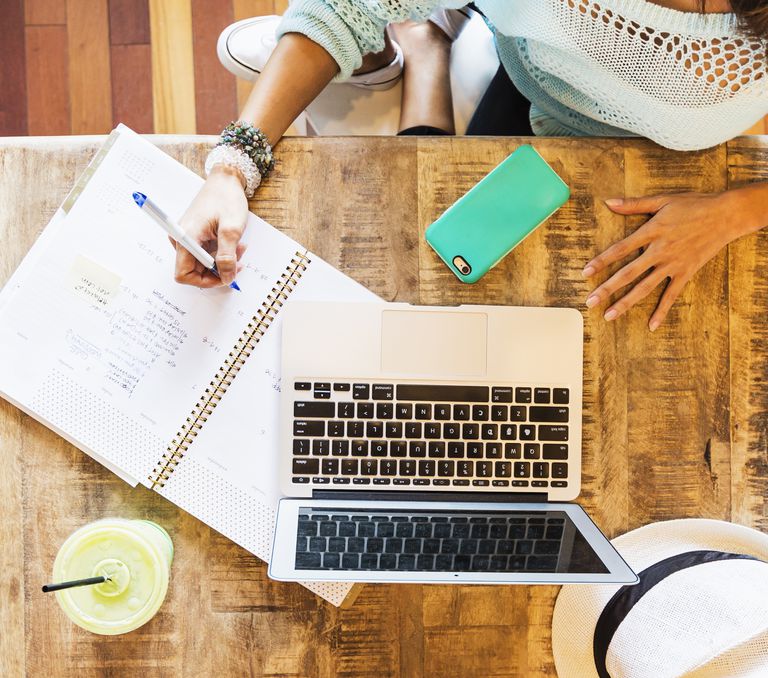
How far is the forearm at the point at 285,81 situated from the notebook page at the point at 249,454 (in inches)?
6.5

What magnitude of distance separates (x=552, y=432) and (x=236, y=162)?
487 millimetres

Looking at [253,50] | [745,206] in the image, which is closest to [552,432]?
[745,206]

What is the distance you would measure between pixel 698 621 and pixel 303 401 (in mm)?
460

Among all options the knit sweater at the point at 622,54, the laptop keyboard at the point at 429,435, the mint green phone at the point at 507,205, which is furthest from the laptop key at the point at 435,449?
the knit sweater at the point at 622,54

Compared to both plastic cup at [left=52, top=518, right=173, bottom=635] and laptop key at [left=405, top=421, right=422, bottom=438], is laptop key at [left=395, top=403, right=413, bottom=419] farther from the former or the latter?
plastic cup at [left=52, top=518, right=173, bottom=635]

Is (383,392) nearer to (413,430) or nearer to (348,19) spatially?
(413,430)

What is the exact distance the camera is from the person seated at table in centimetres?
68

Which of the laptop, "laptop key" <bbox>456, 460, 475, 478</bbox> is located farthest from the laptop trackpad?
"laptop key" <bbox>456, 460, 475, 478</bbox>

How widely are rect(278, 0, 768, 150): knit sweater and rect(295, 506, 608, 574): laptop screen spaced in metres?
0.46

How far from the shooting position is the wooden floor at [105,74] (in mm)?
1379

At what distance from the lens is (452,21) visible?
99cm

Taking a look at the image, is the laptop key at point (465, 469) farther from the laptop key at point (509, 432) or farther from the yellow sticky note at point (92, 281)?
the yellow sticky note at point (92, 281)

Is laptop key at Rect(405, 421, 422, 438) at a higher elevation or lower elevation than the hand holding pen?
lower

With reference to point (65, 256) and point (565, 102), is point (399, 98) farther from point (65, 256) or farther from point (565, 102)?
point (65, 256)
